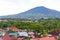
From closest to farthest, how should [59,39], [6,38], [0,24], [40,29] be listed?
[6,38]
[59,39]
[40,29]
[0,24]

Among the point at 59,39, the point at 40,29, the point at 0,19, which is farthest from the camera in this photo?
the point at 0,19

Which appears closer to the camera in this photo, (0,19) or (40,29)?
(40,29)

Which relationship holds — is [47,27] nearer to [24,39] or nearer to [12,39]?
[24,39]

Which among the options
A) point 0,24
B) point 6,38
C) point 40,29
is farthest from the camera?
point 0,24

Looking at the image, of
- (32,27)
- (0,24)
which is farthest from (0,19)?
(32,27)

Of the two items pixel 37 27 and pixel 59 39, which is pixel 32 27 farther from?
pixel 59 39

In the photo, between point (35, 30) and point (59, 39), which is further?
point (35, 30)

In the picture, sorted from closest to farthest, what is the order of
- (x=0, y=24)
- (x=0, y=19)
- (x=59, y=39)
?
(x=59, y=39), (x=0, y=24), (x=0, y=19)

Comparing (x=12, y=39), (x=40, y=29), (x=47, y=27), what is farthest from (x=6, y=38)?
(x=47, y=27)
